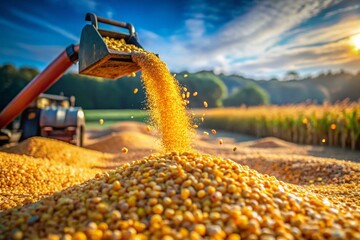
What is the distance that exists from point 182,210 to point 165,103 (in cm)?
165

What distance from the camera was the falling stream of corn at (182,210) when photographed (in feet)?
6.02

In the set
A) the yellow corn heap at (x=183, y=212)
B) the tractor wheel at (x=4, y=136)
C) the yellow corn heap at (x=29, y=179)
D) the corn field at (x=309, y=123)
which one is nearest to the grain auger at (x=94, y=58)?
the yellow corn heap at (x=29, y=179)

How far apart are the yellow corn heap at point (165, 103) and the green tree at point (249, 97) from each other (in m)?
42.3

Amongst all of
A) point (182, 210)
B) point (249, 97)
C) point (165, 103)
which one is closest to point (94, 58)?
point (165, 103)

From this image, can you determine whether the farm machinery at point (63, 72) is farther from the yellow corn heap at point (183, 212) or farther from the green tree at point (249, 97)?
the green tree at point (249, 97)

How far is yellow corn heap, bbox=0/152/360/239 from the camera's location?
1833 millimetres

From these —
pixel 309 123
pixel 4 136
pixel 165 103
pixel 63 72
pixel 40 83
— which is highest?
pixel 63 72

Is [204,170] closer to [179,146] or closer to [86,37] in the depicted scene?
[179,146]

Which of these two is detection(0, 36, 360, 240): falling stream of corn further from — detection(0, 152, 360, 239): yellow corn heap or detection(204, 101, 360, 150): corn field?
detection(204, 101, 360, 150): corn field

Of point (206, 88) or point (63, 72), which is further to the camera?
point (206, 88)

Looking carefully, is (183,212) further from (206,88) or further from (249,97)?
(249,97)

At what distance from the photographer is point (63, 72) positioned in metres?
4.84

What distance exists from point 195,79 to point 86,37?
115 ft

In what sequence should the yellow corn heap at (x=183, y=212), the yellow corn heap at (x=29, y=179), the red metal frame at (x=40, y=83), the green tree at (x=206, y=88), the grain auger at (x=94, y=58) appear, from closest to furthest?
the yellow corn heap at (x=183, y=212) < the yellow corn heap at (x=29, y=179) < the grain auger at (x=94, y=58) < the red metal frame at (x=40, y=83) < the green tree at (x=206, y=88)
